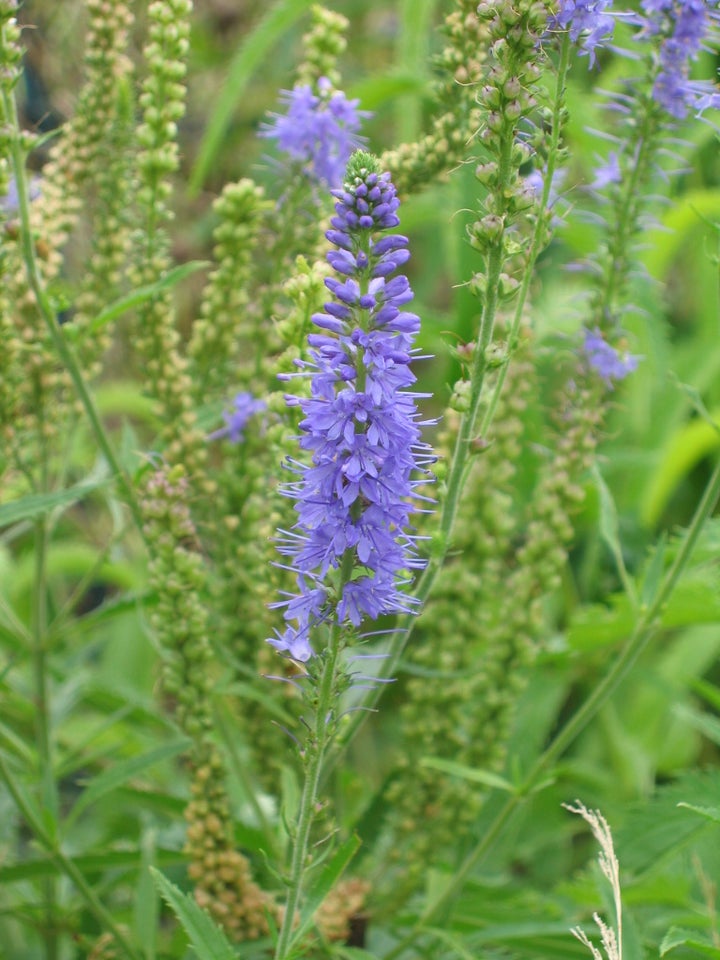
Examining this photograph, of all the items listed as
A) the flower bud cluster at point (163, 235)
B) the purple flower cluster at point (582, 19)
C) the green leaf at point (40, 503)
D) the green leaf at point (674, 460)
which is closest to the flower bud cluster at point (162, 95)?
the flower bud cluster at point (163, 235)

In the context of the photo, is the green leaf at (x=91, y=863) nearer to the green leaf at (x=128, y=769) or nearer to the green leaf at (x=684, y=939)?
the green leaf at (x=128, y=769)

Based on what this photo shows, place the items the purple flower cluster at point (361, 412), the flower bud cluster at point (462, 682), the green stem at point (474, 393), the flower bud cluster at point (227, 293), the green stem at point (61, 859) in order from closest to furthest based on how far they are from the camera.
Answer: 1. the purple flower cluster at point (361, 412)
2. the green stem at point (474, 393)
3. the green stem at point (61, 859)
4. the flower bud cluster at point (227, 293)
5. the flower bud cluster at point (462, 682)

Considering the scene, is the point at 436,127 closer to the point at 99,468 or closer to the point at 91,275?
the point at 91,275

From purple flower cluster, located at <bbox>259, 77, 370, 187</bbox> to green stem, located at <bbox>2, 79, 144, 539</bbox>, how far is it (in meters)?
0.39

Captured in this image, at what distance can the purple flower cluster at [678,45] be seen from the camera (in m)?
1.45

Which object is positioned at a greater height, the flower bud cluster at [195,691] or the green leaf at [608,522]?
the green leaf at [608,522]

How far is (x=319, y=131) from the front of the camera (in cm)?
160

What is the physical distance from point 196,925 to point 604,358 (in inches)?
37.4

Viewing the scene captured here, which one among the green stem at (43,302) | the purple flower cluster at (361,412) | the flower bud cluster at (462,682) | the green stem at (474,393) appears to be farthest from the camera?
the flower bud cluster at (462,682)

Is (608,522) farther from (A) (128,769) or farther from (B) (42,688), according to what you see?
(B) (42,688)

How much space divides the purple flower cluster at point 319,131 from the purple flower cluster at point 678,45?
0.43 metres

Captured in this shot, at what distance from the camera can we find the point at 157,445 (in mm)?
1666

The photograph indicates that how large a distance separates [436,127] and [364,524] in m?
0.72

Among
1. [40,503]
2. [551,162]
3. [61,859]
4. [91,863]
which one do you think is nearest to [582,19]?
[551,162]
